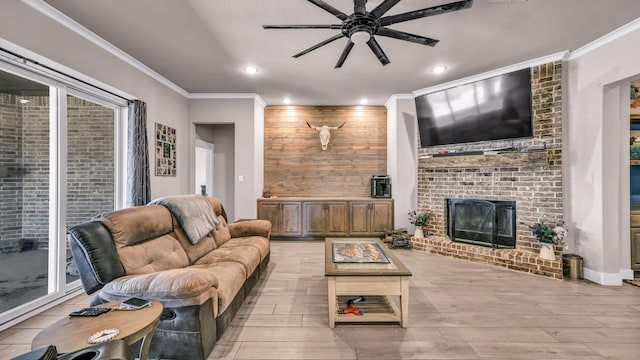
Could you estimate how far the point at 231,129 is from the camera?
590cm

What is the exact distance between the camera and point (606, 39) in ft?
9.68

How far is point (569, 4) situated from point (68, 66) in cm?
470

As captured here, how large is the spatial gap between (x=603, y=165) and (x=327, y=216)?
385 cm

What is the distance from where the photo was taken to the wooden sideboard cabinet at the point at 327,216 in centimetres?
507

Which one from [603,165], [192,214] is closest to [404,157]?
[603,165]

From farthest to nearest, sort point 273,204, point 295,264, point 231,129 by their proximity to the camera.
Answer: point 231,129 → point 273,204 → point 295,264

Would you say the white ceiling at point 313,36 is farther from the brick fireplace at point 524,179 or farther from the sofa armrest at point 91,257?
the sofa armrest at point 91,257

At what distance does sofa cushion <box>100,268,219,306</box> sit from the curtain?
6.73ft

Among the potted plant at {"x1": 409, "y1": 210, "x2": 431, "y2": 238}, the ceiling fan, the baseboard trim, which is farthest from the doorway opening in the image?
the baseboard trim

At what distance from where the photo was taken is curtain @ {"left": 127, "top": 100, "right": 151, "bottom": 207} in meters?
3.37

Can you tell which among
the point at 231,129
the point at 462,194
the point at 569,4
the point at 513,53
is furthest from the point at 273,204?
the point at 569,4

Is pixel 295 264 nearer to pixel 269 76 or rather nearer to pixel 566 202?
pixel 269 76

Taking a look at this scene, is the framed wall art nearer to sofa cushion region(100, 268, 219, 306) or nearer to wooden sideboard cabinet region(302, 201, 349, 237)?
wooden sideboard cabinet region(302, 201, 349, 237)

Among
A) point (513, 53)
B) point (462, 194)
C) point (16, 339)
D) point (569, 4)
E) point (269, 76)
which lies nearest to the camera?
point (16, 339)
